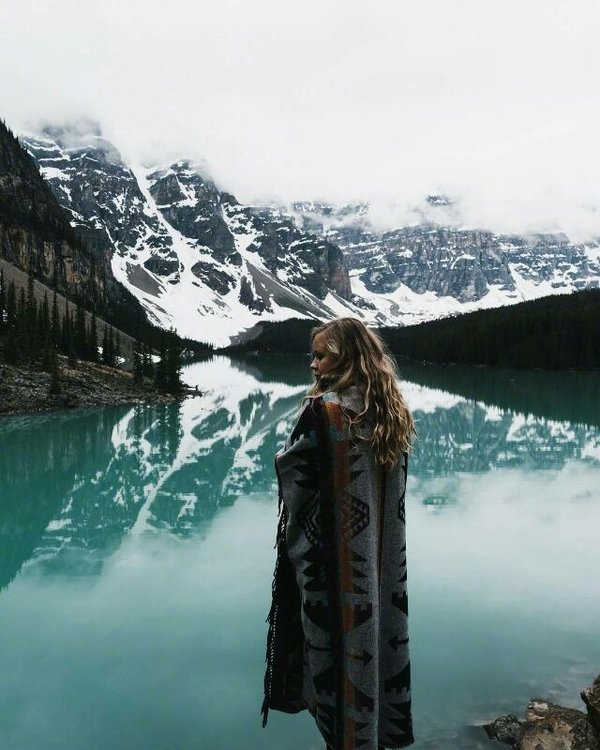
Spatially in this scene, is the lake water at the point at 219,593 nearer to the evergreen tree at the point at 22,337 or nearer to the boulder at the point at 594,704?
the boulder at the point at 594,704

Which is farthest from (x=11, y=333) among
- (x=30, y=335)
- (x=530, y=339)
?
(x=530, y=339)

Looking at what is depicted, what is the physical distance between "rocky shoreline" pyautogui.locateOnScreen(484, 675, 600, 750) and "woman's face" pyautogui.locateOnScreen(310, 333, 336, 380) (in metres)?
3.61

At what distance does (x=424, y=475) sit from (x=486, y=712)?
39.4 feet

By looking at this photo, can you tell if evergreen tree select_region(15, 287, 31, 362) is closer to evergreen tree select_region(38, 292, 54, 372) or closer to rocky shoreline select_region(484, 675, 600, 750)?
evergreen tree select_region(38, 292, 54, 372)

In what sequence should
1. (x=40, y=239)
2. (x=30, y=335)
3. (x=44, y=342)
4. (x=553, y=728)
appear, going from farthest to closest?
1. (x=40, y=239)
2. (x=44, y=342)
3. (x=30, y=335)
4. (x=553, y=728)

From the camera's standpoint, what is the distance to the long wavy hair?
2.71 metres

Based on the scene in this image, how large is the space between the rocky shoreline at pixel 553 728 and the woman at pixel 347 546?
7.80ft

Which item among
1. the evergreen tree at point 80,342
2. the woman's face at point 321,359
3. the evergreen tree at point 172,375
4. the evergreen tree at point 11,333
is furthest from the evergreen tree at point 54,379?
the woman's face at point 321,359

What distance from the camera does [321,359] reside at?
2998 millimetres

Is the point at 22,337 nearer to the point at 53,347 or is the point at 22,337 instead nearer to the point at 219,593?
the point at 53,347

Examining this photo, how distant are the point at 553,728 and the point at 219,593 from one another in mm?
4990

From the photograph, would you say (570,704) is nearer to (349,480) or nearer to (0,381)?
(349,480)

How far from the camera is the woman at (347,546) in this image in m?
2.69

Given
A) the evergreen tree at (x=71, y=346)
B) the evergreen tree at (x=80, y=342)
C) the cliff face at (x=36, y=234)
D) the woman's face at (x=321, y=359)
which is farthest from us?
the cliff face at (x=36, y=234)
